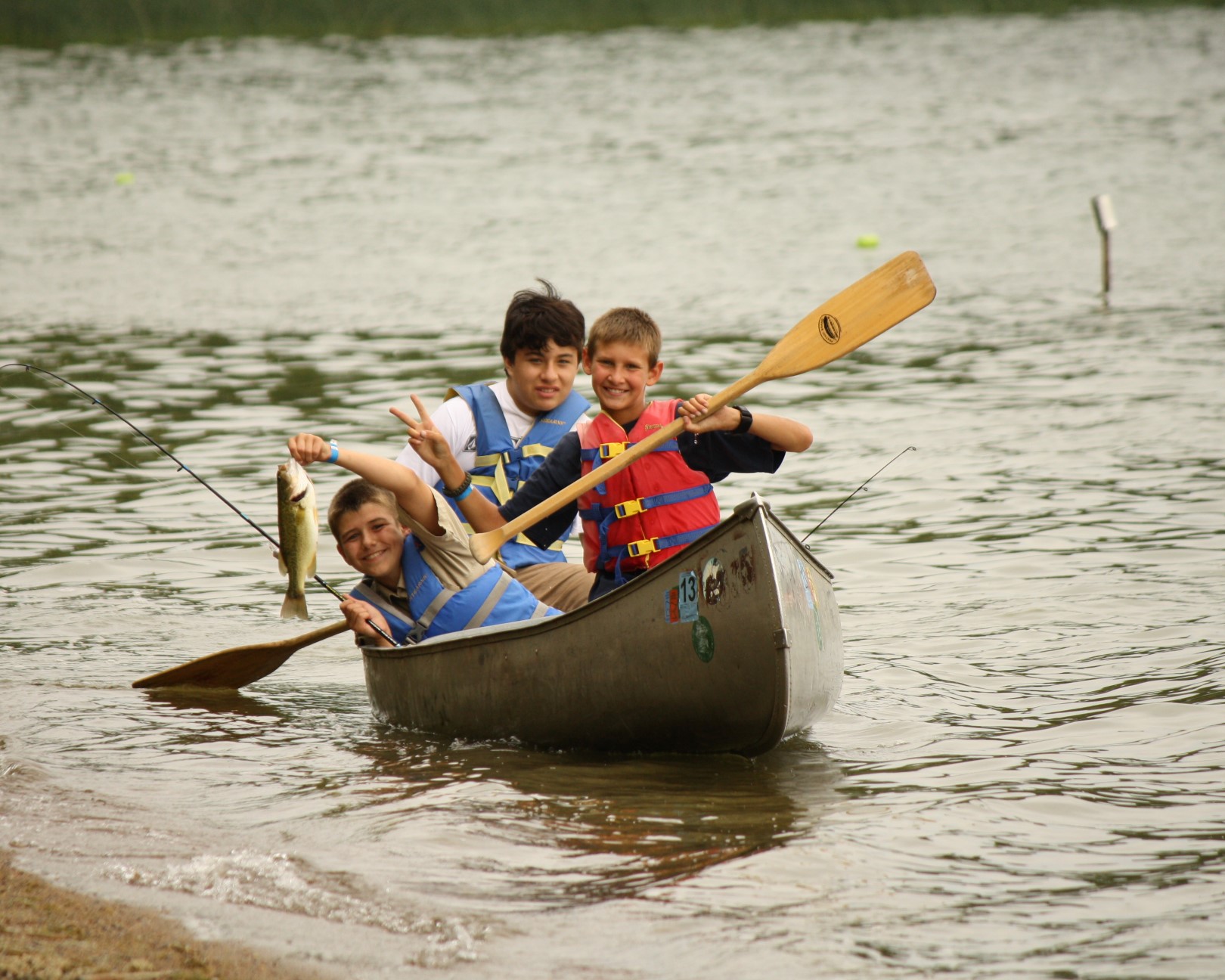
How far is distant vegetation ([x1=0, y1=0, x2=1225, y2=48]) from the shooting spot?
3086cm

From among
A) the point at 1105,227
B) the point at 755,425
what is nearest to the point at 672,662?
the point at 755,425

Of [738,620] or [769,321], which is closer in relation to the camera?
[738,620]

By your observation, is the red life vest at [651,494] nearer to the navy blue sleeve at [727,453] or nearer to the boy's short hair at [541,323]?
the navy blue sleeve at [727,453]

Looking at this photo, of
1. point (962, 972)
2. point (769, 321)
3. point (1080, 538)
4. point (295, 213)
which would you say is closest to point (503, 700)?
point (962, 972)

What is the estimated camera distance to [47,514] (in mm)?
8125

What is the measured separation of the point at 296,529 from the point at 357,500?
421 mm

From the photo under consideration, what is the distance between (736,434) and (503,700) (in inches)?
42.9

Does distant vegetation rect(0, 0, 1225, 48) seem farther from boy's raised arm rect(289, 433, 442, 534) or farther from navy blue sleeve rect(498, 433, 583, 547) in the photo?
boy's raised arm rect(289, 433, 442, 534)

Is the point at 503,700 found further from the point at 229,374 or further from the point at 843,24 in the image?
the point at 843,24

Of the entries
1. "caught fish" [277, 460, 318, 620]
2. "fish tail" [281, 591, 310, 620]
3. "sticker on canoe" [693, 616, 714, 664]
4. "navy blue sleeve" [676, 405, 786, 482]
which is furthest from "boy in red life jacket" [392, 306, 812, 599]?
"fish tail" [281, 591, 310, 620]

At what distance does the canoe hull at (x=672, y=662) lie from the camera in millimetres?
4219

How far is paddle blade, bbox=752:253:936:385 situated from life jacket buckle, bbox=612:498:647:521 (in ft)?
1.87

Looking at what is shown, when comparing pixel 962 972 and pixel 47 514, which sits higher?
pixel 47 514

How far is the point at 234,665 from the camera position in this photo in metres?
5.61
